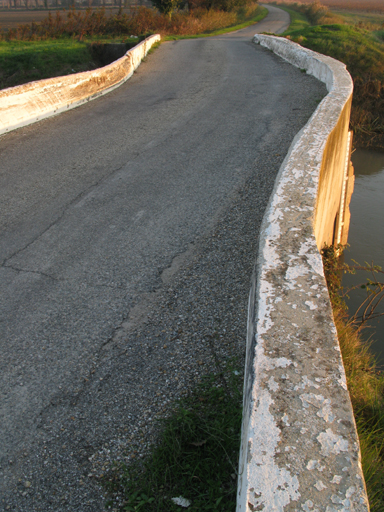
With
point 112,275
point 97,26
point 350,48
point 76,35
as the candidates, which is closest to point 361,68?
point 350,48

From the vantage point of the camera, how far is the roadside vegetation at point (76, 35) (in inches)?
627

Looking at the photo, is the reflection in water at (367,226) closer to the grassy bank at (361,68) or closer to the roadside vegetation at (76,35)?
the grassy bank at (361,68)

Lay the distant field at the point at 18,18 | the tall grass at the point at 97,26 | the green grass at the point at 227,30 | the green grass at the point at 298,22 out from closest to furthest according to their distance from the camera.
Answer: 1. the tall grass at the point at 97,26
2. the green grass at the point at 227,30
3. the green grass at the point at 298,22
4. the distant field at the point at 18,18

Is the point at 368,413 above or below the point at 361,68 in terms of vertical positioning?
below

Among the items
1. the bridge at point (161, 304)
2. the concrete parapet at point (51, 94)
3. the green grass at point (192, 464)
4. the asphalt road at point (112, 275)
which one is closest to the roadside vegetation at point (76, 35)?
the concrete parapet at point (51, 94)

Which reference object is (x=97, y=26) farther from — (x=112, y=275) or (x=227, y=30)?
(x=112, y=275)

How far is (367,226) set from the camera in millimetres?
11062

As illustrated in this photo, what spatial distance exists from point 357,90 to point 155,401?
18883 millimetres

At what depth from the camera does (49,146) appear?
7.14 metres

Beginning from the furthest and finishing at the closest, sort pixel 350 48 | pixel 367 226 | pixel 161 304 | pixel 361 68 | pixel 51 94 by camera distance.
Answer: pixel 350 48, pixel 361 68, pixel 367 226, pixel 51 94, pixel 161 304

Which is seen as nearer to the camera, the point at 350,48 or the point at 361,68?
the point at 361,68

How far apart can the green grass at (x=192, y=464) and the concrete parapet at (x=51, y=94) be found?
7035mm

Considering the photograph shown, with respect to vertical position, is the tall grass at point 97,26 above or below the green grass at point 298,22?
below

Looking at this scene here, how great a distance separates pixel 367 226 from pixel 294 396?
10.3 metres
